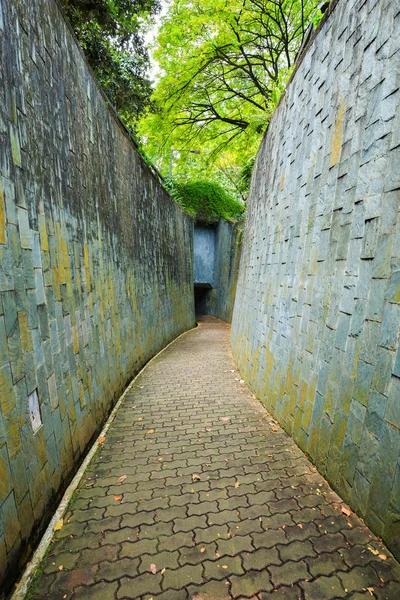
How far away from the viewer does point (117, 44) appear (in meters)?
7.93

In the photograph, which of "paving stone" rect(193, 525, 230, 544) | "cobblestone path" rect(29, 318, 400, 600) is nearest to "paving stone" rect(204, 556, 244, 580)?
"cobblestone path" rect(29, 318, 400, 600)

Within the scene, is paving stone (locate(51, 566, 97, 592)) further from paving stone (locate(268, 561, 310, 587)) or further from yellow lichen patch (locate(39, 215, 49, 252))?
yellow lichen patch (locate(39, 215, 49, 252))

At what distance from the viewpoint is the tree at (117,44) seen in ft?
20.9

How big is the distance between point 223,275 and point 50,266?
52.3ft

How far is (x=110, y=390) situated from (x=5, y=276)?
3.15 m

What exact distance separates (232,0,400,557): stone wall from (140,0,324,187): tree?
14.5ft

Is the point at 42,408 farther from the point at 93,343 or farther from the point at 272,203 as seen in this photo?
the point at 272,203

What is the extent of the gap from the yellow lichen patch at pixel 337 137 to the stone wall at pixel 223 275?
476 inches

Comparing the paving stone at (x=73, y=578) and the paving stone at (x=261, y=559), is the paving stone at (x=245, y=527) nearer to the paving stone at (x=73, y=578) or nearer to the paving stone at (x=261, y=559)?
the paving stone at (x=261, y=559)

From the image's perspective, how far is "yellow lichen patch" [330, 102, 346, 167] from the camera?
3.04m

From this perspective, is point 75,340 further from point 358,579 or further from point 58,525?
point 358,579

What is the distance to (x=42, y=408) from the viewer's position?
260 cm

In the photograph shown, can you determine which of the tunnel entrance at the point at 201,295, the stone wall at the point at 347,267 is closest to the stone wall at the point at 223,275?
the tunnel entrance at the point at 201,295

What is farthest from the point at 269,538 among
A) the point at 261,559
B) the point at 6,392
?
the point at 6,392
